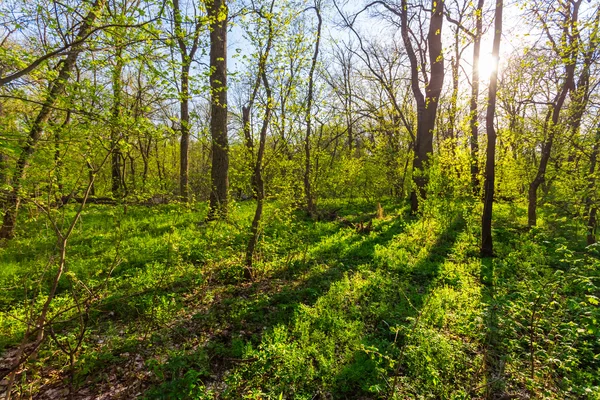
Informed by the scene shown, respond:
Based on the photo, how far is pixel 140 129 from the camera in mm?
3506

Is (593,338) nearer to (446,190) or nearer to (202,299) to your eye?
(446,190)

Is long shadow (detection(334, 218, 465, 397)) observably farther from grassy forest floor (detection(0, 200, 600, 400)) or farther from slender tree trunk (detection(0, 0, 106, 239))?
slender tree trunk (detection(0, 0, 106, 239))

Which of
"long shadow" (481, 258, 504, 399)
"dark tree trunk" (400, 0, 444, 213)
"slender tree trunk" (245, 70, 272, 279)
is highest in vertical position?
"dark tree trunk" (400, 0, 444, 213)

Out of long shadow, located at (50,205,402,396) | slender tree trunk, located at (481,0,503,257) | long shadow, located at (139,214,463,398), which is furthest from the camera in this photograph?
slender tree trunk, located at (481,0,503,257)

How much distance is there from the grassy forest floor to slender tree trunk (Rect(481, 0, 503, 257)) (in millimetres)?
530

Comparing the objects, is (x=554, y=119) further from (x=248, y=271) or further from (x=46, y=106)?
(x=46, y=106)

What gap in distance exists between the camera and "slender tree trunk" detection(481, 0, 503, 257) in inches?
227

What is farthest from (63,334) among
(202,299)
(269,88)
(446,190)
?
(446,190)

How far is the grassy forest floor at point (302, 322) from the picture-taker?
2.74m

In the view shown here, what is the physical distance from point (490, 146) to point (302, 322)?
19.2ft

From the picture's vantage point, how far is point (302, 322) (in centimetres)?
384

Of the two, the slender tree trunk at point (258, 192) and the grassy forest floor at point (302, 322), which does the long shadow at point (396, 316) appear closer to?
the grassy forest floor at point (302, 322)

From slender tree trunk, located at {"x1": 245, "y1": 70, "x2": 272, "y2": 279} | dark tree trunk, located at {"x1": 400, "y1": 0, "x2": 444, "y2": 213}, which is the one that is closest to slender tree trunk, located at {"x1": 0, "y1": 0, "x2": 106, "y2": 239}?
slender tree trunk, located at {"x1": 245, "y1": 70, "x2": 272, "y2": 279}

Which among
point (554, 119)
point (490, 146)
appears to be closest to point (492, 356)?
point (490, 146)
